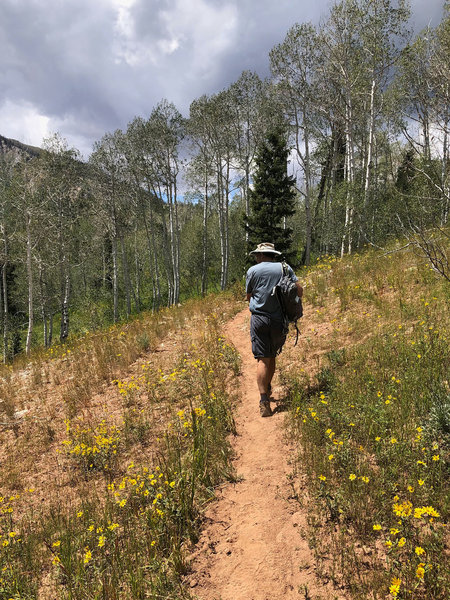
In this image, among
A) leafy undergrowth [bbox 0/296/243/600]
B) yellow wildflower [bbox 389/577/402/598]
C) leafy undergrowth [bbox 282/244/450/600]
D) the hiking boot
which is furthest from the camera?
the hiking boot

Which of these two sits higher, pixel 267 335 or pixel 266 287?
pixel 266 287

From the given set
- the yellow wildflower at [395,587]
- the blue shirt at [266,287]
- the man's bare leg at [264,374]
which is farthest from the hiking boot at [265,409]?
the yellow wildflower at [395,587]

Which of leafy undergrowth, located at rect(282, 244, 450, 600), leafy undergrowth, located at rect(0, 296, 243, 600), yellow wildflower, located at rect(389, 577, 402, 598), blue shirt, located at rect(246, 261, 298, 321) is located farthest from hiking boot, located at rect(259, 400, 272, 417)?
yellow wildflower, located at rect(389, 577, 402, 598)

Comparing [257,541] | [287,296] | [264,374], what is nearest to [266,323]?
[287,296]

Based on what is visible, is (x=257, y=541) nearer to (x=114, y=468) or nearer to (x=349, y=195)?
(x=114, y=468)

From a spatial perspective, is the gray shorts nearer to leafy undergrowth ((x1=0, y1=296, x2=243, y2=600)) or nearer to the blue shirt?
the blue shirt

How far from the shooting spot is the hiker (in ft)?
13.4

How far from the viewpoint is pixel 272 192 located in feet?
64.5

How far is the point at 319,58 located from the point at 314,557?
22356 mm

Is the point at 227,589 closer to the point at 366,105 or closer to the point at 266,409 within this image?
the point at 266,409

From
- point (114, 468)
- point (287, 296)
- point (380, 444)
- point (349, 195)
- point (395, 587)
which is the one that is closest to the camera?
point (395, 587)

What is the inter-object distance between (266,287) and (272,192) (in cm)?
1727

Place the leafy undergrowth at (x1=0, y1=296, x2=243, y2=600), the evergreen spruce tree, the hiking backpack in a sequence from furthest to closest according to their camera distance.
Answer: the evergreen spruce tree, the hiking backpack, the leafy undergrowth at (x1=0, y1=296, x2=243, y2=600)

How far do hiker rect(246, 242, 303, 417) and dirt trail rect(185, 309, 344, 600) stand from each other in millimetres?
767
